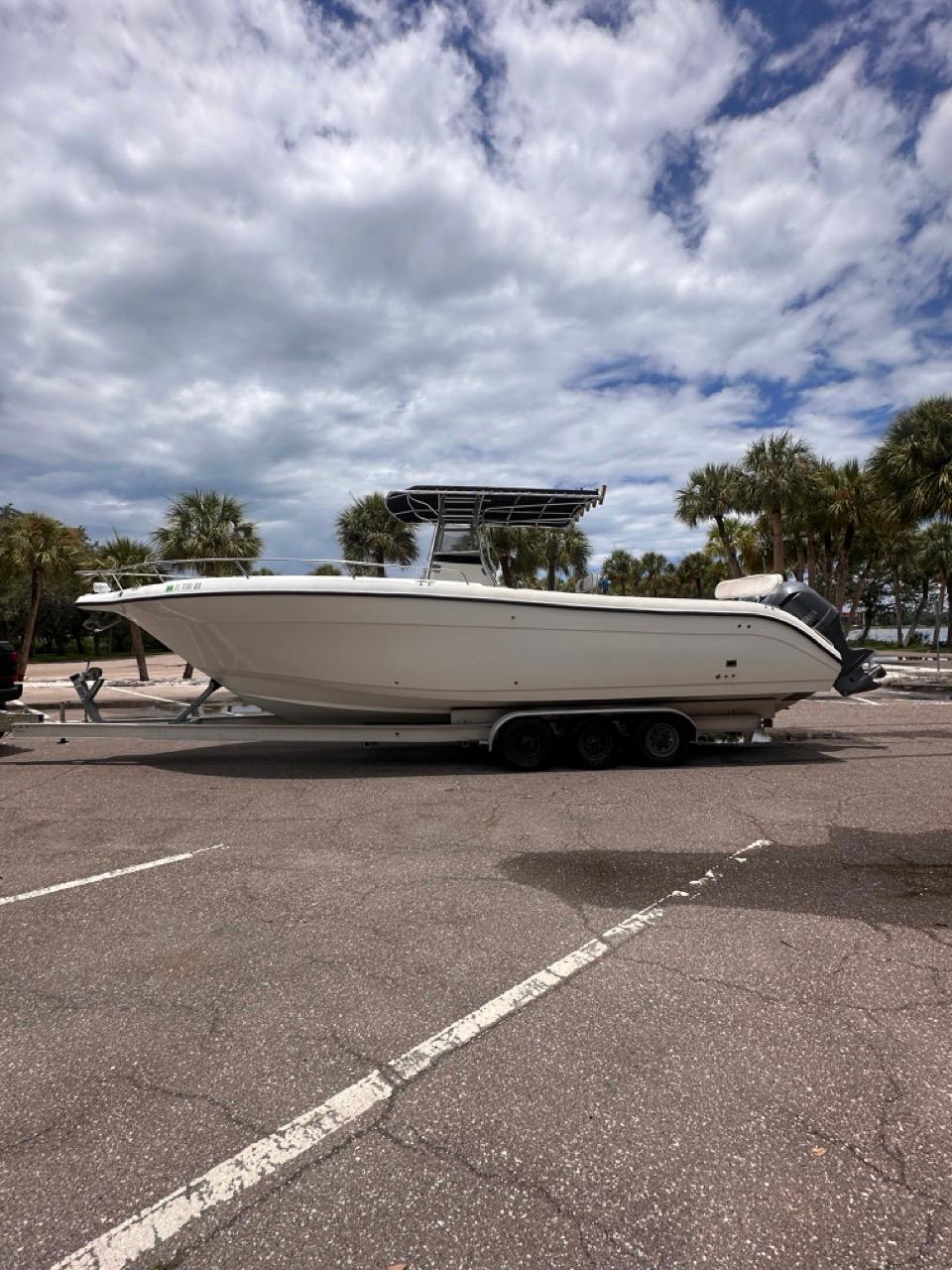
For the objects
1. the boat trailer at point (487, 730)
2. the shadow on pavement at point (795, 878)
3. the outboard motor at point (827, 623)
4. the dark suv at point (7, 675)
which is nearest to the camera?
the shadow on pavement at point (795, 878)

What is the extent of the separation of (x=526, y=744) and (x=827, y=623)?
13.6 ft

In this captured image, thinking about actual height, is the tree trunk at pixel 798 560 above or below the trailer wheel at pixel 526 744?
above

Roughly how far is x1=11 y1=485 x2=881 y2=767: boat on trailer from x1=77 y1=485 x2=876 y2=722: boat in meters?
0.02

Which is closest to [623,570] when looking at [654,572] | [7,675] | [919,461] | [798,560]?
[654,572]

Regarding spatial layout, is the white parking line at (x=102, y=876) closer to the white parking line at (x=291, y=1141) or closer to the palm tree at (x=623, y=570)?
the white parking line at (x=291, y=1141)

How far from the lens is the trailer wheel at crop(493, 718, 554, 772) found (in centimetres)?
735

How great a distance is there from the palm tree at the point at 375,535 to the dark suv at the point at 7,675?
53.8 ft

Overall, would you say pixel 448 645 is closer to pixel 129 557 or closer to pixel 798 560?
pixel 129 557

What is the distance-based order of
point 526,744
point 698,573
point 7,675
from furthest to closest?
point 698,573 < point 7,675 < point 526,744

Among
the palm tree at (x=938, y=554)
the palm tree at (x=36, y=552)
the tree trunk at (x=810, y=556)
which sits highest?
the palm tree at (x=938, y=554)

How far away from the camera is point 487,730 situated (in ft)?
24.5

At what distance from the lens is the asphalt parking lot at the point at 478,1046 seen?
1758 mm

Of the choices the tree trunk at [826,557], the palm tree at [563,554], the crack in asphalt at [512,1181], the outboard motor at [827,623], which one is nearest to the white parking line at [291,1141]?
the crack in asphalt at [512,1181]

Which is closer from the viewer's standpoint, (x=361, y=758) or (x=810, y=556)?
(x=361, y=758)
